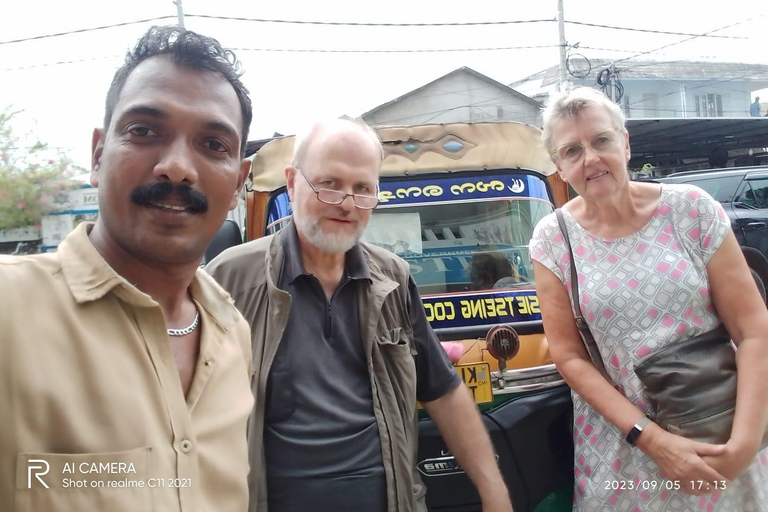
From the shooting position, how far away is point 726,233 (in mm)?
1876

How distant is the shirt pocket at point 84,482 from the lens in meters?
0.86

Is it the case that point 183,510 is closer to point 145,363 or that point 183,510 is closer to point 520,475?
point 145,363

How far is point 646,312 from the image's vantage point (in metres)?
1.86

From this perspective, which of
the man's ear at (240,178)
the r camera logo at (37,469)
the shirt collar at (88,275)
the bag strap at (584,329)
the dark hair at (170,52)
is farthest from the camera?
the bag strap at (584,329)

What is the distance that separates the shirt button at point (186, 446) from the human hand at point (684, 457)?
142 cm

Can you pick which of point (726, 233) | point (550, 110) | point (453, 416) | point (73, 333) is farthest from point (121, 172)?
point (726, 233)

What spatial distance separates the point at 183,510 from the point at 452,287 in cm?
203

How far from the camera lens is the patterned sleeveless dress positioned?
6.07ft

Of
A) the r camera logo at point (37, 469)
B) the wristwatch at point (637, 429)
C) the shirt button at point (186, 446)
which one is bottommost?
the wristwatch at point (637, 429)

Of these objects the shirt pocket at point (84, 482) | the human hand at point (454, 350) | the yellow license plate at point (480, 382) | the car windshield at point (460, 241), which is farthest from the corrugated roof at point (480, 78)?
the shirt pocket at point (84, 482)

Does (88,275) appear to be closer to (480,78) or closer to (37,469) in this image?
(37,469)

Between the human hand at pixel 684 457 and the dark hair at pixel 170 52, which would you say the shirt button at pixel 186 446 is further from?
the human hand at pixel 684 457

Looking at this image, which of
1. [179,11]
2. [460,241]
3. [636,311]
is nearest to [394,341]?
[636,311]

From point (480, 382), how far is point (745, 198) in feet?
22.4
